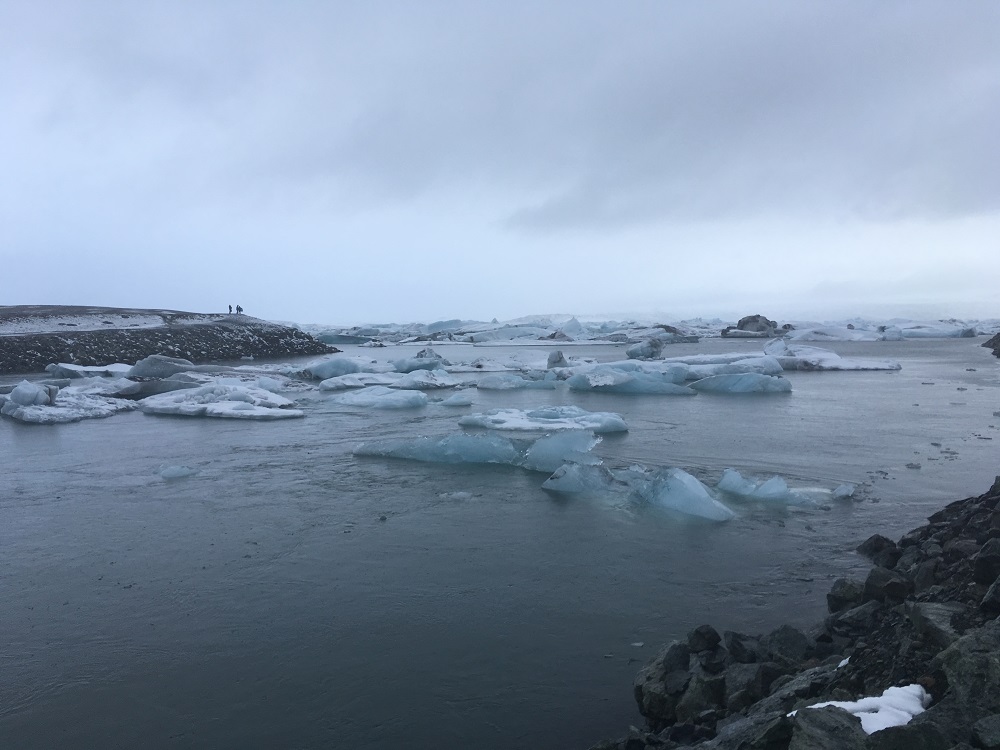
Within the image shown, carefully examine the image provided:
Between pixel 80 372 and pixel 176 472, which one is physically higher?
pixel 80 372

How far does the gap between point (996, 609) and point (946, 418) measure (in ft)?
33.6

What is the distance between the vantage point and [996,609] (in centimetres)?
299

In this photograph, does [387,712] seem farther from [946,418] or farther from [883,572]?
[946,418]

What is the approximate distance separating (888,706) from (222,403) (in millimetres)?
12830

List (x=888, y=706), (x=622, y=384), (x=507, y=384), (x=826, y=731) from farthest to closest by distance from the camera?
(x=507, y=384), (x=622, y=384), (x=888, y=706), (x=826, y=731)

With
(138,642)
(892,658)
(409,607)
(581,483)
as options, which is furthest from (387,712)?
(581,483)

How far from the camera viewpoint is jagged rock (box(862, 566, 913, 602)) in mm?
4047

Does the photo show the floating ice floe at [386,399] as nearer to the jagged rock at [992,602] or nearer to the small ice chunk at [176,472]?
the small ice chunk at [176,472]

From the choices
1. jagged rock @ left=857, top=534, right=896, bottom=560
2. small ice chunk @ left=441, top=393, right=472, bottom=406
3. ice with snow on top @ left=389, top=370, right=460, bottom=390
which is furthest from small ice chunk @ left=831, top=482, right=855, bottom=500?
ice with snow on top @ left=389, top=370, right=460, bottom=390

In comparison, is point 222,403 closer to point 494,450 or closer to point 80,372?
point 494,450

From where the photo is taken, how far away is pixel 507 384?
Answer: 1717 cm

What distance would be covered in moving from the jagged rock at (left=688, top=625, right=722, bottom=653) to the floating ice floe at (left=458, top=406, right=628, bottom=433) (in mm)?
6767

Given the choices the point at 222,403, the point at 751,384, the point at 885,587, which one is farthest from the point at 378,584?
the point at 751,384

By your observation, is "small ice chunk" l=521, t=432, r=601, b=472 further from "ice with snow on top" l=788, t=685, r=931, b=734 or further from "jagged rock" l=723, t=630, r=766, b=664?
"ice with snow on top" l=788, t=685, r=931, b=734
